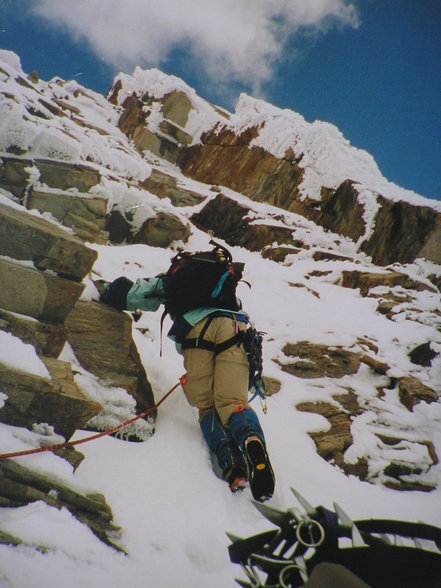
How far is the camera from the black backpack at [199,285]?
305 centimetres

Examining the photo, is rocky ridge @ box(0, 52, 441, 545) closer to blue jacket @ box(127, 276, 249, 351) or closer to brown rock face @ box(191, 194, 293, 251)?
brown rock face @ box(191, 194, 293, 251)

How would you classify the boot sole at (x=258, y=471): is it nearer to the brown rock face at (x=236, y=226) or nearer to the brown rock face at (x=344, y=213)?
the brown rock face at (x=236, y=226)

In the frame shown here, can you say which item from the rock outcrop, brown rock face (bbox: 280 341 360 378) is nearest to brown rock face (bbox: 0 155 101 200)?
the rock outcrop

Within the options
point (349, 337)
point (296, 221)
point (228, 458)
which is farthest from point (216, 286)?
point (296, 221)

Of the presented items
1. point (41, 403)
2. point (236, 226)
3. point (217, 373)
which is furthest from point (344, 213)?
point (41, 403)

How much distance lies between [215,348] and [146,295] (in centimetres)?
91

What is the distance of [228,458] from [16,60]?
11.1 meters

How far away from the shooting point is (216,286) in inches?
121

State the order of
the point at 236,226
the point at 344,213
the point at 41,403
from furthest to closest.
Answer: the point at 344,213 < the point at 236,226 < the point at 41,403

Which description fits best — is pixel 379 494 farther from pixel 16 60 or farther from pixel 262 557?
pixel 16 60

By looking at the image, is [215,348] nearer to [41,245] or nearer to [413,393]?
[41,245]

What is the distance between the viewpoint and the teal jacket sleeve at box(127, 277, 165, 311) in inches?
125

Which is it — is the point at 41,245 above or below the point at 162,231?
below

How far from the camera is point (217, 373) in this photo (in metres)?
2.77
